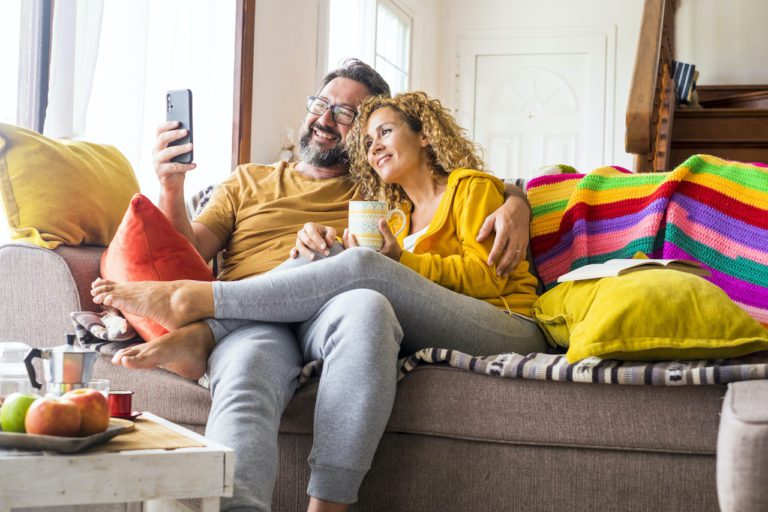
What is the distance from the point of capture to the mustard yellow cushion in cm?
161

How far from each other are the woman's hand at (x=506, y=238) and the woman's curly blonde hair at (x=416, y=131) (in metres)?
0.29

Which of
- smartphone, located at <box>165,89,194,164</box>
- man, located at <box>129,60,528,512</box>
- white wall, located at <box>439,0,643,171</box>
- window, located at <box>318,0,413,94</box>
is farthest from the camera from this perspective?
white wall, located at <box>439,0,643,171</box>

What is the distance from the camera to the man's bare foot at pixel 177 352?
1.66m

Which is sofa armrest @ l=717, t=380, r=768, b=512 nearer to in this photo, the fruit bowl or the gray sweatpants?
the gray sweatpants

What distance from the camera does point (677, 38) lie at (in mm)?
6172

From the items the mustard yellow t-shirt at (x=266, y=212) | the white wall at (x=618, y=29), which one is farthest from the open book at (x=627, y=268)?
the white wall at (x=618, y=29)

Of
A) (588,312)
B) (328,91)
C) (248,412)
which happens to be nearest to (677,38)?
(328,91)

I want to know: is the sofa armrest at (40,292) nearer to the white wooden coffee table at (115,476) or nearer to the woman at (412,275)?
the woman at (412,275)

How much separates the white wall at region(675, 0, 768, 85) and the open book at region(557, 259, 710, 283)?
4603 millimetres

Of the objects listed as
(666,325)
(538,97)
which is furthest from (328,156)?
(538,97)

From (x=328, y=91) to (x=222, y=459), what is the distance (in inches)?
66.3

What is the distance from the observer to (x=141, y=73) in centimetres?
288

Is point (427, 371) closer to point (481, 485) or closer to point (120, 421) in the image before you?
point (481, 485)

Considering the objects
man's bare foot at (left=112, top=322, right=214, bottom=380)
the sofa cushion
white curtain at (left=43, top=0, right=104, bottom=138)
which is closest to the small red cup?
man's bare foot at (left=112, top=322, right=214, bottom=380)
